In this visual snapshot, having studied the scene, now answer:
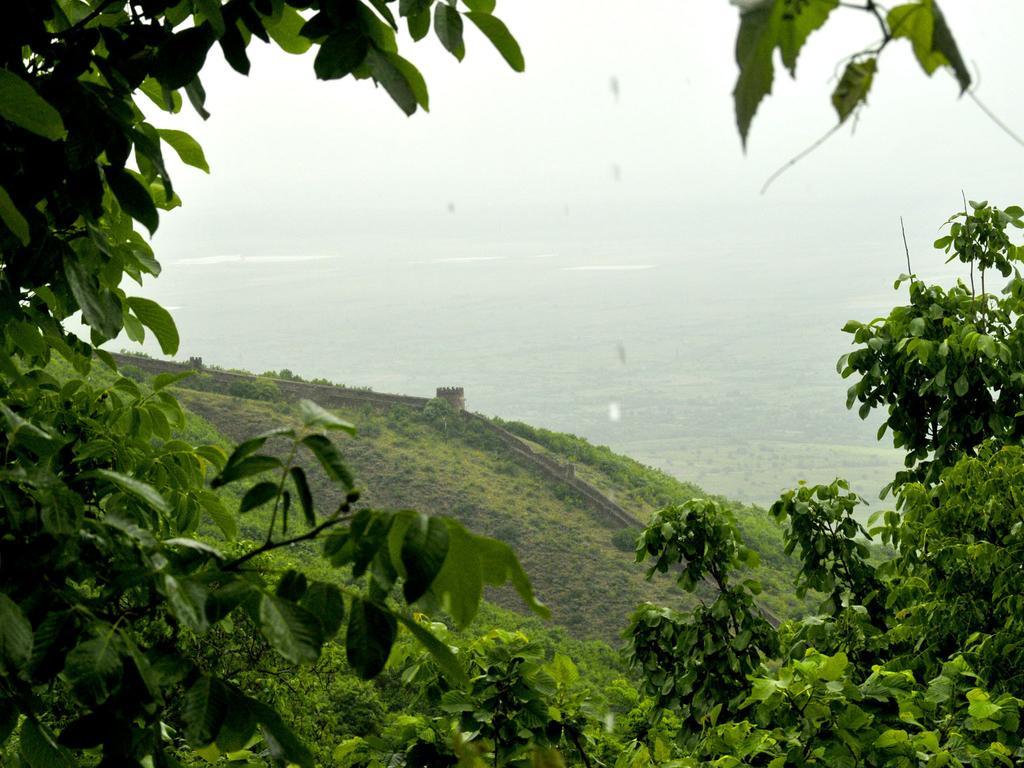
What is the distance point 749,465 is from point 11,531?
6648cm

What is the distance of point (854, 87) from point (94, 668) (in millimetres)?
996

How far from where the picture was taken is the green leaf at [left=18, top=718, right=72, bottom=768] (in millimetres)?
1345

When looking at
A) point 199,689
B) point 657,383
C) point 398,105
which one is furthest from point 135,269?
point 657,383

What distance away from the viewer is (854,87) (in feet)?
2.08

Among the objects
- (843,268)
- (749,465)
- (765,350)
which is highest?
(843,268)

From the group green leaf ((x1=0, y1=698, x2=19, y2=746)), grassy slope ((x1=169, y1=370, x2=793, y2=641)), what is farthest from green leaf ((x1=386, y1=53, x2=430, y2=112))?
grassy slope ((x1=169, y1=370, x2=793, y2=641))

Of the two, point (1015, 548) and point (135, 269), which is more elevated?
point (135, 269)

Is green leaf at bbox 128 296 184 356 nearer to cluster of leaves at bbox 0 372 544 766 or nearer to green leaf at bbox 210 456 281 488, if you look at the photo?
cluster of leaves at bbox 0 372 544 766

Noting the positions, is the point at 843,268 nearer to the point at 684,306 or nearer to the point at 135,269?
the point at 684,306

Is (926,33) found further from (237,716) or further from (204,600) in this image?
(237,716)

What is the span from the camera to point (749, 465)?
215ft

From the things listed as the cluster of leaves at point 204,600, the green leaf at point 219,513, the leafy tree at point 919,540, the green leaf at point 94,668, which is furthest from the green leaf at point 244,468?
the leafy tree at point 919,540

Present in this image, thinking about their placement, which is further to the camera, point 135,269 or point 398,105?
point 135,269

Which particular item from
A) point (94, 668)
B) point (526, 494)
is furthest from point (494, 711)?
point (526, 494)
